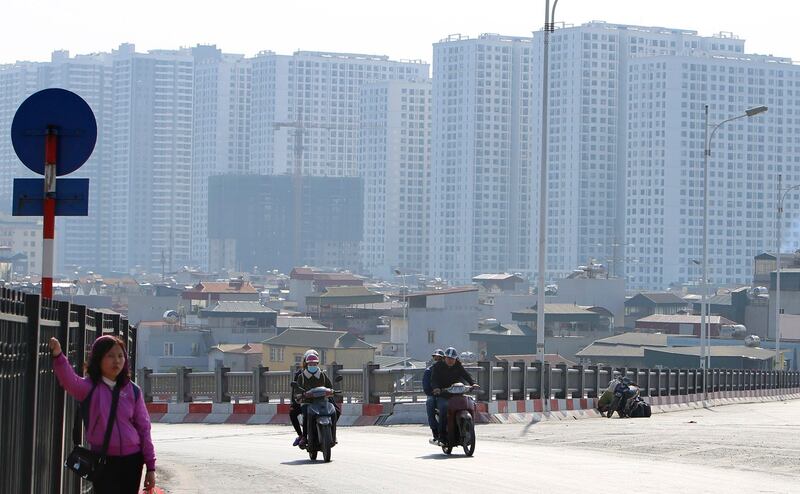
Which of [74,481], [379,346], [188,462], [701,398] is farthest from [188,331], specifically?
[74,481]

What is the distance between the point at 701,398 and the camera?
4294 centimetres

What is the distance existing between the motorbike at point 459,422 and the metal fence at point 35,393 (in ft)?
28.4

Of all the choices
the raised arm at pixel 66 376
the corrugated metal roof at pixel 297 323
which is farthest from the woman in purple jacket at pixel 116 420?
the corrugated metal roof at pixel 297 323

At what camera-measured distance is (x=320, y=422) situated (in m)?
17.9

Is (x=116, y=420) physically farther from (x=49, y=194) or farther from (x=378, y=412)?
(x=378, y=412)

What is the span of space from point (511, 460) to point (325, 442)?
231cm

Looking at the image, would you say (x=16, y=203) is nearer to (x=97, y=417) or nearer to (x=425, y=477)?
(x=97, y=417)

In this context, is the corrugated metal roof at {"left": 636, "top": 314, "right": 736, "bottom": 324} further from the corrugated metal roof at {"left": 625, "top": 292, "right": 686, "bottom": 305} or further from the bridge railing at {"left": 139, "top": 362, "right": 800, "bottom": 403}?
the bridge railing at {"left": 139, "top": 362, "right": 800, "bottom": 403}

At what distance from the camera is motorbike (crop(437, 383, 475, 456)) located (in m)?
18.6

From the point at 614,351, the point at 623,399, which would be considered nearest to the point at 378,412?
the point at 623,399

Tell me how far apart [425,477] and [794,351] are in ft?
296

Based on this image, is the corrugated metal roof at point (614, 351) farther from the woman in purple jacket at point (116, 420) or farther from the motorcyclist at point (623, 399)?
the woman in purple jacket at point (116, 420)

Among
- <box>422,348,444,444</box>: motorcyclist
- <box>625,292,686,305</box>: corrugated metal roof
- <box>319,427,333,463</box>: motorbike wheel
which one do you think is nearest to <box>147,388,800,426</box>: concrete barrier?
<box>422,348,444,444</box>: motorcyclist

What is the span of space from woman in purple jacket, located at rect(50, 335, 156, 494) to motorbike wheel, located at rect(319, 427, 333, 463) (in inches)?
365
